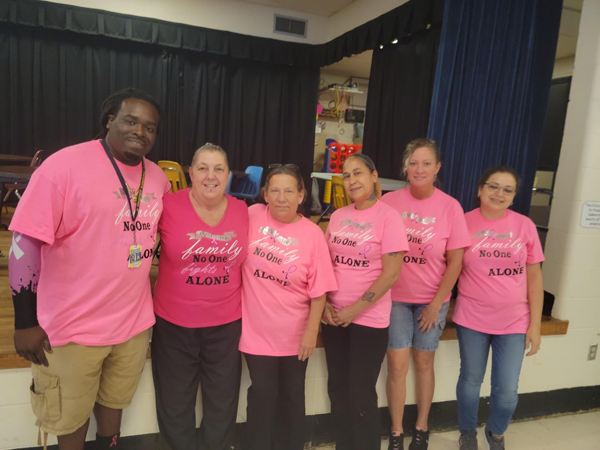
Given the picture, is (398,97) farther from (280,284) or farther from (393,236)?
(280,284)

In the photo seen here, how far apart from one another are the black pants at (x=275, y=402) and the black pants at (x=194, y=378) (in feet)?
0.30

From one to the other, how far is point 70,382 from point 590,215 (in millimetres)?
2692

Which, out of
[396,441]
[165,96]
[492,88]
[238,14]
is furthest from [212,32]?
[396,441]

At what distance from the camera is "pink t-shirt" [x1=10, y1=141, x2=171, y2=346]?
1.20 metres

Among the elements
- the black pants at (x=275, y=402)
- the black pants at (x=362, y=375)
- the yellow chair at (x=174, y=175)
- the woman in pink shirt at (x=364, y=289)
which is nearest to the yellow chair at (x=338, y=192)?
the yellow chair at (x=174, y=175)

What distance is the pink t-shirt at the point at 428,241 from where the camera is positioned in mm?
1782

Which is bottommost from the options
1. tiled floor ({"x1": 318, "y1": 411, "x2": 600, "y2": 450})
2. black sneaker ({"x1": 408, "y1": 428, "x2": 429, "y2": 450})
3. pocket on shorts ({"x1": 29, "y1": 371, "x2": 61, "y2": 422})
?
tiled floor ({"x1": 318, "y1": 411, "x2": 600, "y2": 450})

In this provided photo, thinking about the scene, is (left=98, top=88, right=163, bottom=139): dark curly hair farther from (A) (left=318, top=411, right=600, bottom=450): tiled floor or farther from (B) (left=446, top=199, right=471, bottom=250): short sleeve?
(A) (left=318, top=411, right=600, bottom=450): tiled floor

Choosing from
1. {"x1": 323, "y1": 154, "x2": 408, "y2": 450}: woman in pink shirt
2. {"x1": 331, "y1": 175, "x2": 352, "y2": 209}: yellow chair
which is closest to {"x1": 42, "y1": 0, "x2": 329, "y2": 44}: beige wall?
{"x1": 331, "y1": 175, "x2": 352, "y2": 209}: yellow chair

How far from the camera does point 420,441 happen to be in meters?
1.94

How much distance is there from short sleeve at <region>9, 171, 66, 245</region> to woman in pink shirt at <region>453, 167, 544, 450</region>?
1648 millimetres

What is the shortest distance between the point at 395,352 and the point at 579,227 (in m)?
1.41

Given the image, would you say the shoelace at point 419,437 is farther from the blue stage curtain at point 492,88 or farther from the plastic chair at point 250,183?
the plastic chair at point 250,183

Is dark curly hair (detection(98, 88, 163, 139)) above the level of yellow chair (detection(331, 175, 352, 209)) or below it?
above
